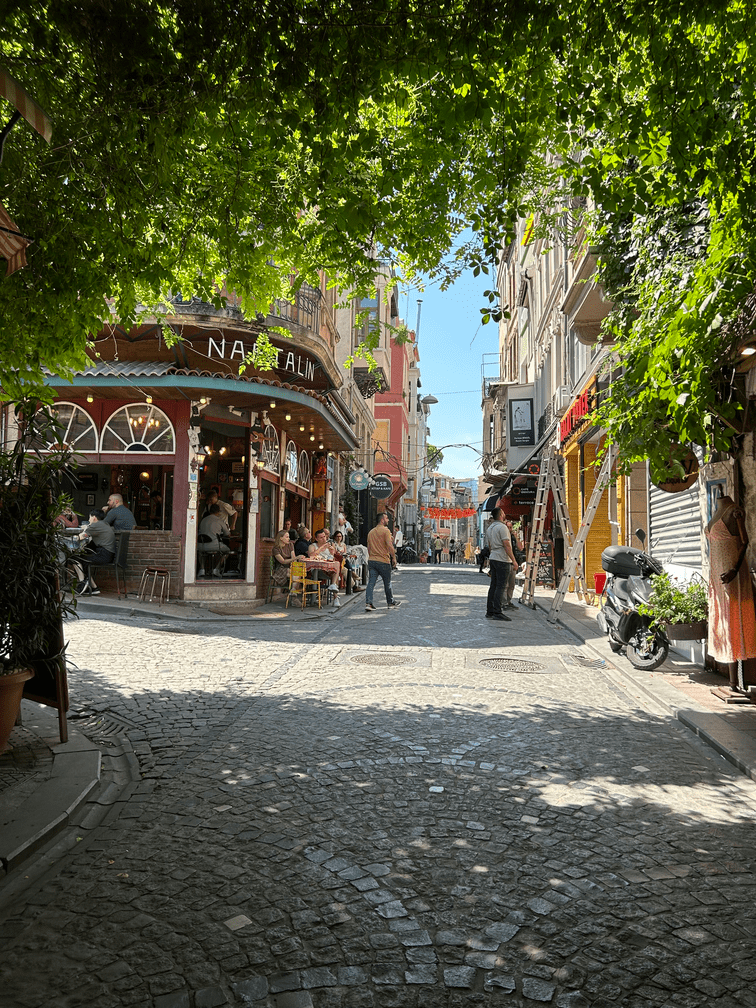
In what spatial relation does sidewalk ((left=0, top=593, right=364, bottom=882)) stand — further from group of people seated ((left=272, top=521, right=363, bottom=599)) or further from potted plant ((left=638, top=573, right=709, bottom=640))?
group of people seated ((left=272, top=521, right=363, bottom=599))

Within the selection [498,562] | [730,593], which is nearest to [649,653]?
[730,593]

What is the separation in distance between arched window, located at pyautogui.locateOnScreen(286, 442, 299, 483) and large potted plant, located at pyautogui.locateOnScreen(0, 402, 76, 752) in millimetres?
13946

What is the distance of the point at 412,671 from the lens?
8125mm

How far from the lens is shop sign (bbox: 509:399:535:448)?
2773 centimetres

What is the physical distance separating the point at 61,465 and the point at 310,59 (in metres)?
2.93

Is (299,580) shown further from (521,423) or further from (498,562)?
(521,423)

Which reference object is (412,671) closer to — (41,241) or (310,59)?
(41,241)

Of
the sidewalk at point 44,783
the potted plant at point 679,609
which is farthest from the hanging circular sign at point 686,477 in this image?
the sidewalk at point 44,783

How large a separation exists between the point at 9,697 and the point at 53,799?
722 mm

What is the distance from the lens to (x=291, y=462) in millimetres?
19547

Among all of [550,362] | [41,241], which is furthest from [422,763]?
[550,362]

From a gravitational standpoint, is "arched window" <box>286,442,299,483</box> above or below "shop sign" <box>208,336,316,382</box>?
below

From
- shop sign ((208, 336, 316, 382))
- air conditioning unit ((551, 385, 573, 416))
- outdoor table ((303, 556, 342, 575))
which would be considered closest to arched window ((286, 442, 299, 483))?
shop sign ((208, 336, 316, 382))

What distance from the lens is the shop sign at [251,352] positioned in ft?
50.2
